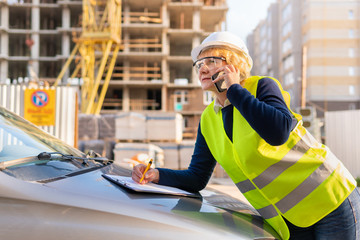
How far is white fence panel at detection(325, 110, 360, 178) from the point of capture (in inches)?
560

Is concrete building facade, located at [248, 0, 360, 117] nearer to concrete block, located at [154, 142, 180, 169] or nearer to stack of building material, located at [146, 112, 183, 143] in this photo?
stack of building material, located at [146, 112, 183, 143]

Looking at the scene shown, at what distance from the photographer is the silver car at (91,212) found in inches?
48.2

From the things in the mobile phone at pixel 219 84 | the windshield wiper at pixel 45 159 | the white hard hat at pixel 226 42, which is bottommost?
the windshield wiper at pixel 45 159

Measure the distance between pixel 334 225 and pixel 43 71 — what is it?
44.3 meters

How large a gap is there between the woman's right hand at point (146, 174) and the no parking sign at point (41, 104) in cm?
800

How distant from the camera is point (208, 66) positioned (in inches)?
69.2


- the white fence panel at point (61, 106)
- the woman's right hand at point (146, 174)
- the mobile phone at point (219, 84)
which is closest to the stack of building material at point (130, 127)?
the white fence panel at point (61, 106)

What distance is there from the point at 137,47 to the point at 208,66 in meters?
37.6

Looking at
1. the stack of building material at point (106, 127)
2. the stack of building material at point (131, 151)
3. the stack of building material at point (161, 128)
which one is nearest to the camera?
the stack of building material at point (131, 151)

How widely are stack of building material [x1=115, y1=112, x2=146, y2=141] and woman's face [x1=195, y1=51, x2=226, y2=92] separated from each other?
1259cm

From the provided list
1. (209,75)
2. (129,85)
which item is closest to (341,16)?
(129,85)

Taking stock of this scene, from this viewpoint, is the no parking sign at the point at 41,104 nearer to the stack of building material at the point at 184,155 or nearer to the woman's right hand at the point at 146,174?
the stack of building material at the point at 184,155

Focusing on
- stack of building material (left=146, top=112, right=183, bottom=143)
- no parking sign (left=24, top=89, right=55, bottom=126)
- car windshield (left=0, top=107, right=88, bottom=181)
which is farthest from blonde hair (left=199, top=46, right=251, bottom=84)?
stack of building material (left=146, top=112, right=183, bottom=143)

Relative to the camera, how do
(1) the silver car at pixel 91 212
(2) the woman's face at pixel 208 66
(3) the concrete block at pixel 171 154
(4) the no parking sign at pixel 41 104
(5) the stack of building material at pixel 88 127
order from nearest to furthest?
(1) the silver car at pixel 91 212
(2) the woman's face at pixel 208 66
(4) the no parking sign at pixel 41 104
(3) the concrete block at pixel 171 154
(5) the stack of building material at pixel 88 127
